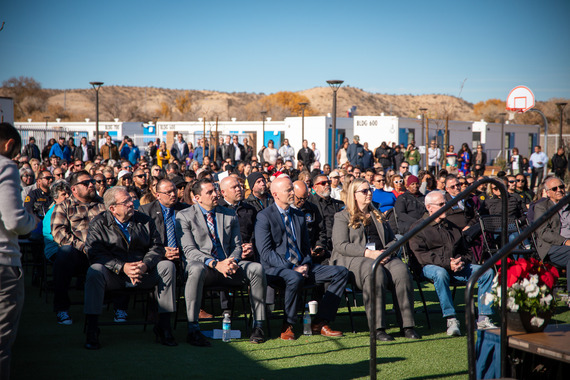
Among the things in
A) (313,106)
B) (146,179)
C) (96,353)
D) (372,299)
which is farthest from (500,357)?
(313,106)

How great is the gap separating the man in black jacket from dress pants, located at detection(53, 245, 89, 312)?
703 mm

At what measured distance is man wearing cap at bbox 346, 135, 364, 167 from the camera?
72.4 feet

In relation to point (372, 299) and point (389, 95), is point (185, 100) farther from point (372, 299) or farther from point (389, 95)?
point (372, 299)

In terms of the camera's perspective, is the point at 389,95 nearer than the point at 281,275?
No

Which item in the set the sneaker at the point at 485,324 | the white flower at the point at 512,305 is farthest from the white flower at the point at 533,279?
the sneaker at the point at 485,324

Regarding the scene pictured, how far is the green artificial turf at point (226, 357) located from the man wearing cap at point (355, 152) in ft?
52.3

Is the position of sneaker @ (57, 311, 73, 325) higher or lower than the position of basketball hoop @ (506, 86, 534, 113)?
lower

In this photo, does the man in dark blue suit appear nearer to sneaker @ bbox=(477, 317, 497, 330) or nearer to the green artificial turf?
the green artificial turf

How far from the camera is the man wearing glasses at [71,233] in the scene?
248 inches

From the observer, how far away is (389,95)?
397 ft

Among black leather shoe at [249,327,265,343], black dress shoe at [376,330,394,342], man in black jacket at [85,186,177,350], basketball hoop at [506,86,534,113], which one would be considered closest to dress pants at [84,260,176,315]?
man in black jacket at [85,186,177,350]

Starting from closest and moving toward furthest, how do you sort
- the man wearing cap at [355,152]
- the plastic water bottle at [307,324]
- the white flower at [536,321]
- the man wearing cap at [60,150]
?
the white flower at [536,321] < the plastic water bottle at [307,324] < the man wearing cap at [60,150] < the man wearing cap at [355,152]

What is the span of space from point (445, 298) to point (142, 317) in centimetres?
343

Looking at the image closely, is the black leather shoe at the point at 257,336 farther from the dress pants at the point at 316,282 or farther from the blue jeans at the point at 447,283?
the blue jeans at the point at 447,283
